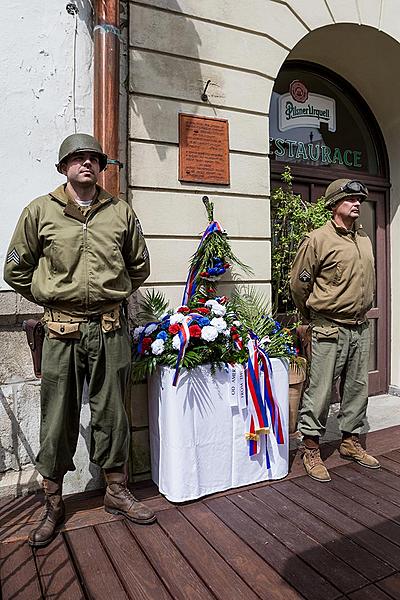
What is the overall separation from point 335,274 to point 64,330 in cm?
178

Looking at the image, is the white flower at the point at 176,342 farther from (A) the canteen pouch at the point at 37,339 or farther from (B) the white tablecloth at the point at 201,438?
(A) the canteen pouch at the point at 37,339

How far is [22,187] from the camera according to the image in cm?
305

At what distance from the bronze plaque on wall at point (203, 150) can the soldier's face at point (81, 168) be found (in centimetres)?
99

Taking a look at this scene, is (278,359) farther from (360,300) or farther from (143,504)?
(143,504)

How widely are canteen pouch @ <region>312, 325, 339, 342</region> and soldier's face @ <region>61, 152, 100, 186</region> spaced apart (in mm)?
1742

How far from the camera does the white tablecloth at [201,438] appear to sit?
285 centimetres

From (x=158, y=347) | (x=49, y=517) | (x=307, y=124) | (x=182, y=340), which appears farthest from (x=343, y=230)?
(x=49, y=517)

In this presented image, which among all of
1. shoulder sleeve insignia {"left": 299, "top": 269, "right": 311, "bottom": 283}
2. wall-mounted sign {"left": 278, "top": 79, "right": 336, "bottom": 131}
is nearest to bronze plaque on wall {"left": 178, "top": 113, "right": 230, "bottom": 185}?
shoulder sleeve insignia {"left": 299, "top": 269, "right": 311, "bottom": 283}

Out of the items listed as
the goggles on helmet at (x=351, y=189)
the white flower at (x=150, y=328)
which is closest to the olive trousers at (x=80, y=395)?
the white flower at (x=150, y=328)

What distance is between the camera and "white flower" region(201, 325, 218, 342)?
2896 millimetres

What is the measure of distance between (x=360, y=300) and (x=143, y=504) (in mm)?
1856

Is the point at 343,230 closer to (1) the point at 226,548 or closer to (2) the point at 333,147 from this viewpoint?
(1) the point at 226,548

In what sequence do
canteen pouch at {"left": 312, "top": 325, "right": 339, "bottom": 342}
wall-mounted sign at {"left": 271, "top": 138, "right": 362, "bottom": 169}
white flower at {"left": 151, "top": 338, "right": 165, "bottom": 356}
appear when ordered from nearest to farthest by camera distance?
1. white flower at {"left": 151, "top": 338, "right": 165, "bottom": 356}
2. canteen pouch at {"left": 312, "top": 325, "right": 339, "bottom": 342}
3. wall-mounted sign at {"left": 271, "top": 138, "right": 362, "bottom": 169}

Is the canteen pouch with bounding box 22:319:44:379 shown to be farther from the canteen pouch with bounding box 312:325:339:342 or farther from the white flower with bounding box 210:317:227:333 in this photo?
the canteen pouch with bounding box 312:325:339:342
